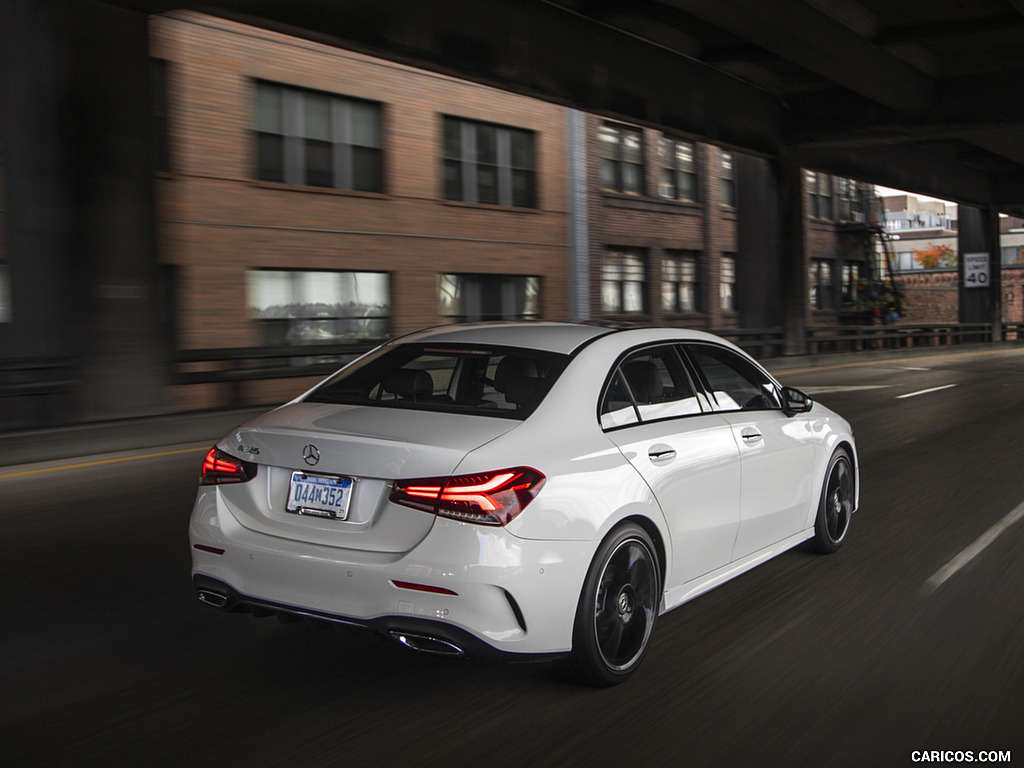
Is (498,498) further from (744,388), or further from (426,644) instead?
(744,388)

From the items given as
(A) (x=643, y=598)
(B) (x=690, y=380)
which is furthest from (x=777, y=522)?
(A) (x=643, y=598)

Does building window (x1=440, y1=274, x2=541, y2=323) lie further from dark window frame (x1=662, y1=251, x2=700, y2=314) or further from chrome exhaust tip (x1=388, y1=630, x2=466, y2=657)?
chrome exhaust tip (x1=388, y1=630, x2=466, y2=657)

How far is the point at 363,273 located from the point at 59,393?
11.8m

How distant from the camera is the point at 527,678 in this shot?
4367 mm

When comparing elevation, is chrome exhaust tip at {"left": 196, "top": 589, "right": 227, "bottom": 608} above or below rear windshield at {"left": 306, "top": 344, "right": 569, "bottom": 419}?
below

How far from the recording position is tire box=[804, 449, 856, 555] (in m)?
6.34

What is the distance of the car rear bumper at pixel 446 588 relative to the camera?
3820mm

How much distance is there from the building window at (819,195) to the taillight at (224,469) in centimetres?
3962

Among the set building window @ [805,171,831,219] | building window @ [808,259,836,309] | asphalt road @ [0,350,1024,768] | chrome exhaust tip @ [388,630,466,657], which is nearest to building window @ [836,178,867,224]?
building window @ [805,171,831,219]

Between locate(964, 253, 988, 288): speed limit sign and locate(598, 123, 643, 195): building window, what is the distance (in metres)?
20.9

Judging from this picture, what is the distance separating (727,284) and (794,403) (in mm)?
30433

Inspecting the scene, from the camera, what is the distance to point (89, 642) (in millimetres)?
4824

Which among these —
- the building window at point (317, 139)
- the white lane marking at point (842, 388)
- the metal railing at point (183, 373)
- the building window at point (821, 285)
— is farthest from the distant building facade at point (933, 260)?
the metal railing at point (183, 373)

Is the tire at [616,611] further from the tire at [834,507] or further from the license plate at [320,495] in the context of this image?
the tire at [834,507]
